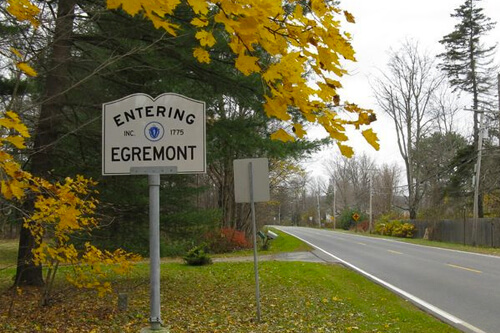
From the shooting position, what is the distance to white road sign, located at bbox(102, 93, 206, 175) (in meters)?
3.57

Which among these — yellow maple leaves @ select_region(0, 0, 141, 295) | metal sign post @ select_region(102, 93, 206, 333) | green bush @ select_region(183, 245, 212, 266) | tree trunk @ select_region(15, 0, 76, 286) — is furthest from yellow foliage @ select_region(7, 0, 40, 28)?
green bush @ select_region(183, 245, 212, 266)

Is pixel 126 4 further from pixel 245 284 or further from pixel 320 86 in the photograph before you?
pixel 245 284

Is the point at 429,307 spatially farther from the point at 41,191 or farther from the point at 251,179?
the point at 41,191

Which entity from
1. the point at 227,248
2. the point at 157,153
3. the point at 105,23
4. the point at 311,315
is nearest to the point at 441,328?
the point at 311,315

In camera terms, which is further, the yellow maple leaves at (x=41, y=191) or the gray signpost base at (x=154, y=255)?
the gray signpost base at (x=154, y=255)

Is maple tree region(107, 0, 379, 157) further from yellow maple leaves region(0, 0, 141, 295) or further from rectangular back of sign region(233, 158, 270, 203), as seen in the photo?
rectangular back of sign region(233, 158, 270, 203)

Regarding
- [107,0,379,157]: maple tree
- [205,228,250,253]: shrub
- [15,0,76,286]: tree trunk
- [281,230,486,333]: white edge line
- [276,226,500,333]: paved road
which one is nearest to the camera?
[107,0,379,157]: maple tree

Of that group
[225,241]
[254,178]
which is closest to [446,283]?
[254,178]

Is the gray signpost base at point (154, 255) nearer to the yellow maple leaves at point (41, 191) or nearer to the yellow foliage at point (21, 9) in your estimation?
the yellow maple leaves at point (41, 191)

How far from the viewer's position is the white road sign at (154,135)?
3574mm

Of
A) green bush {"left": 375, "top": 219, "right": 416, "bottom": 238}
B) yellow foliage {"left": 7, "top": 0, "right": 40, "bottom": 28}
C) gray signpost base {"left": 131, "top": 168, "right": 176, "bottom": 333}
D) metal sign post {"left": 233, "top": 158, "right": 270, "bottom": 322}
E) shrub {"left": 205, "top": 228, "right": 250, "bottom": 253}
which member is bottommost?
green bush {"left": 375, "top": 219, "right": 416, "bottom": 238}

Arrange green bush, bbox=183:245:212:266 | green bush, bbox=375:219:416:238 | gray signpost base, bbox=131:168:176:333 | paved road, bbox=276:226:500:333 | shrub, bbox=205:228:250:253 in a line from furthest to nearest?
green bush, bbox=375:219:416:238 < shrub, bbox=205:228:250:253 < green bush, bbox=183:245:212:266 < paved road, bbox=276:226:500:333 < gray signpost base, bbox=131:168:176:333

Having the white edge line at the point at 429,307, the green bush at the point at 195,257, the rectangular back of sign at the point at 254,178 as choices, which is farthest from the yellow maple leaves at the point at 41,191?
the green bush at the point at 195,257

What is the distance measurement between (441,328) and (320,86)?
5.67 m
